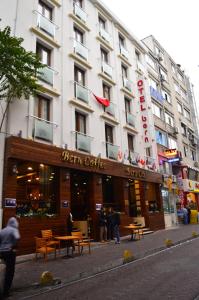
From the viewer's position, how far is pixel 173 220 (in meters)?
27.4

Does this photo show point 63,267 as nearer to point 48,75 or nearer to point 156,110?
point 48,75

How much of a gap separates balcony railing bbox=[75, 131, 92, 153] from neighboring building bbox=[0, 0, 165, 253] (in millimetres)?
62

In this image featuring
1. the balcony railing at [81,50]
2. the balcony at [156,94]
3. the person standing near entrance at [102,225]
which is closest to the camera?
the person standing near entrance at [102,225]

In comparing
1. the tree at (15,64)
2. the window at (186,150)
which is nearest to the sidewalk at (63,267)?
the tree at (15,64)

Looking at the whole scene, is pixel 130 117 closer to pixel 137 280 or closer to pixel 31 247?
pixel 31 247

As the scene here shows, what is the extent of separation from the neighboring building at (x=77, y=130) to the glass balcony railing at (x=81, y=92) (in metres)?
0.07

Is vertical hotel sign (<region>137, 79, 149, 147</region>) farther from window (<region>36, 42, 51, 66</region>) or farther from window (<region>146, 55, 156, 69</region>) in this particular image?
window (<region>36, 42, 51, 66</region>)

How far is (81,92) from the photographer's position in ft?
58.5

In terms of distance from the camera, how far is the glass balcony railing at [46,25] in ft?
53.2

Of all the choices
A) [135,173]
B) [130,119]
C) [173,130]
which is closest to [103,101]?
[130,119]

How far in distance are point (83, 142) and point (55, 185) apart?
3276 mm

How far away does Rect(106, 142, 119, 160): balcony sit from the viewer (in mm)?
18922

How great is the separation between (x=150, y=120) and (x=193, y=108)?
21.2m

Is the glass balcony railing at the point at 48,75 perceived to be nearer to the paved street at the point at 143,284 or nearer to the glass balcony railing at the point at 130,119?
the glass balcony railing at the point at 130,119
